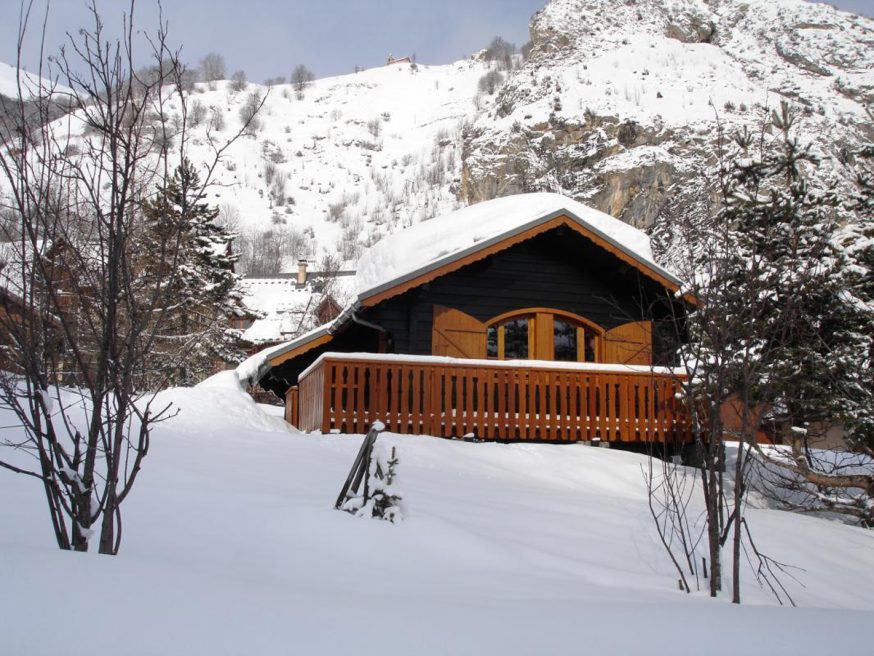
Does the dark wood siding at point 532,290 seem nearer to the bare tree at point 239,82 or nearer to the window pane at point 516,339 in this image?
the window pane at point 516,339

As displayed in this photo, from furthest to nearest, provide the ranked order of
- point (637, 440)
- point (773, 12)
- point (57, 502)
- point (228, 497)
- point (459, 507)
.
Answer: point (773, 12) → point (637, 440) → point (459, 507) → point (228, 497) → point (57, 502)

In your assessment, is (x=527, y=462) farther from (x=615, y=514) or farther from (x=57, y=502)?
(x=57, y=502)

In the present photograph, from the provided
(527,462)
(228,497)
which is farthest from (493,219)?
(228,497)

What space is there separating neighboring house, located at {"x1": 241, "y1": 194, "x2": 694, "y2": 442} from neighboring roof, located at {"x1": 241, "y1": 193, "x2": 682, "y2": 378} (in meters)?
0.04

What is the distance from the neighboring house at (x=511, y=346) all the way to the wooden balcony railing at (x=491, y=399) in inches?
0.7

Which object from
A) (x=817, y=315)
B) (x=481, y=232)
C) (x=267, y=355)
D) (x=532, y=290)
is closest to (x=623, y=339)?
(x=532, y=290)

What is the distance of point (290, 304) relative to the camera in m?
46.2

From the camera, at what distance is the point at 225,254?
1096 inches

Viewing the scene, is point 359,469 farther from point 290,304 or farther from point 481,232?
point 290,304

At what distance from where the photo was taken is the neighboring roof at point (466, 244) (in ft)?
40.6

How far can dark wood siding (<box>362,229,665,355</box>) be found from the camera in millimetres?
13312

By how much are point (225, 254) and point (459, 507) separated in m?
22.7

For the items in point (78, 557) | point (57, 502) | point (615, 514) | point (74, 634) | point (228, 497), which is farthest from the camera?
point (615, 514)

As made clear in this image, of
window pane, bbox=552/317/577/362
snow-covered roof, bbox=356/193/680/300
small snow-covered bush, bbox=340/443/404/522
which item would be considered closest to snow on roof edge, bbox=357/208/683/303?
snow-covered roof, bbox=356/193/680/300
